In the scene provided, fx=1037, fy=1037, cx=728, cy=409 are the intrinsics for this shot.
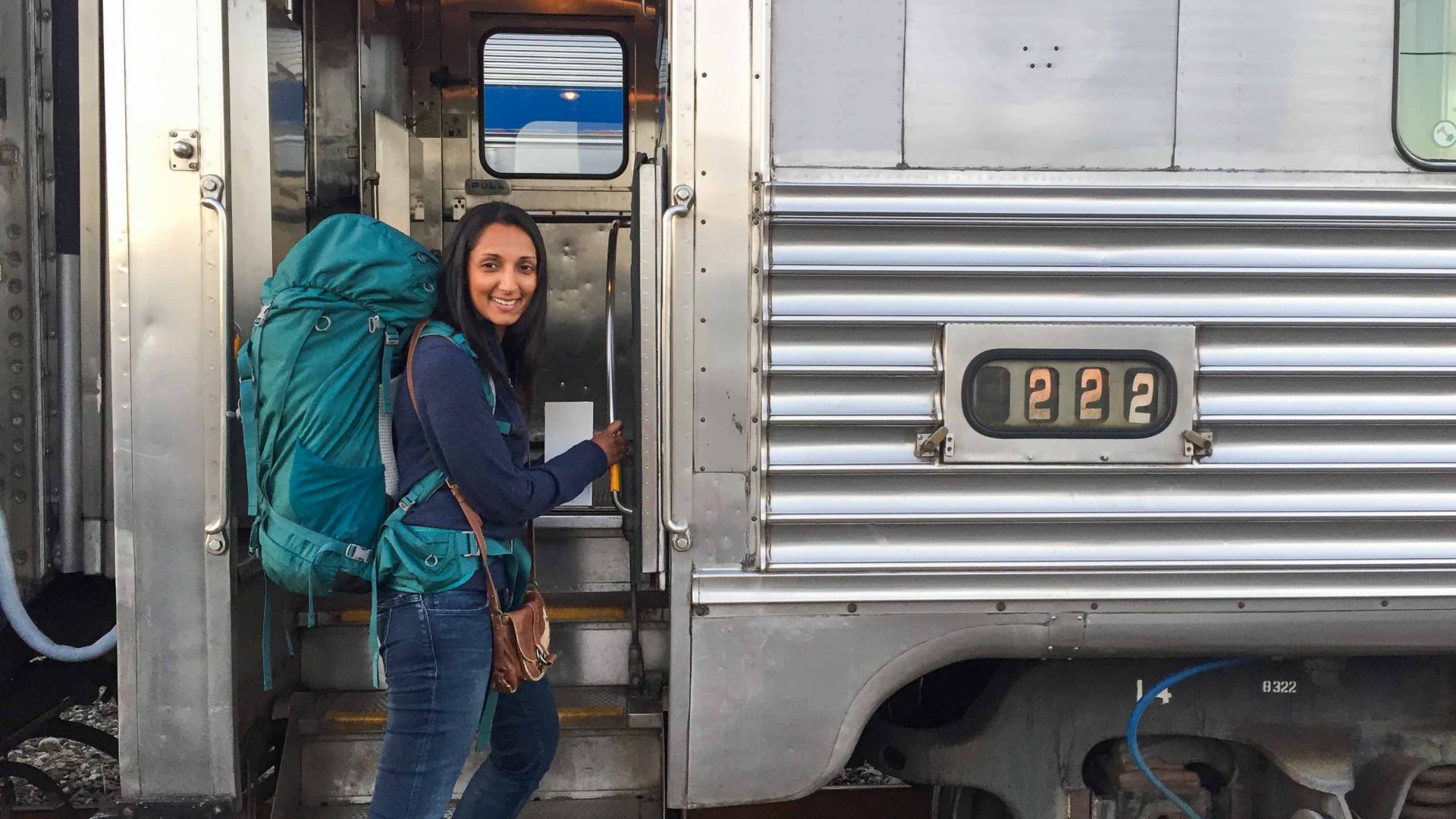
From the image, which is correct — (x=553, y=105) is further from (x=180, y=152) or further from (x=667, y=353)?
(x=667, y=353)

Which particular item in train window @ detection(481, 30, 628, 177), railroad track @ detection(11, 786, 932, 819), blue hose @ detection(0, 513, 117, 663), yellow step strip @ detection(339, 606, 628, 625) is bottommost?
railroad track @ detection(11, 786, 932, 819)

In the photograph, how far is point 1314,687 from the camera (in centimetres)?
245

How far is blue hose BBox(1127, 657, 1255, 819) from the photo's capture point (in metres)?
2.35

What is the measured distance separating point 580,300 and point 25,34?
5.71 feet

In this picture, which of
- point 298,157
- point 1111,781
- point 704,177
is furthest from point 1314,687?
point 298,157

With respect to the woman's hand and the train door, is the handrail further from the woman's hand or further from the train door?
the woman's hand

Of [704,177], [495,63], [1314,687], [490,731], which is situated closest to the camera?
[704,177]

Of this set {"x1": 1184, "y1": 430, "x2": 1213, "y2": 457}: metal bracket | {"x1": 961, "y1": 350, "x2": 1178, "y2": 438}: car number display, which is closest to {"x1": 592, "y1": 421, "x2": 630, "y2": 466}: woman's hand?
{"x1": 961, "y1": 350, "x2": 1178, "y2": 438}: car number display

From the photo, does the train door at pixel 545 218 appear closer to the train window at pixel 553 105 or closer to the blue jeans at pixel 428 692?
the train window at pixel 553 105

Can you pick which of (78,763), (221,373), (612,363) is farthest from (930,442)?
(78,763)

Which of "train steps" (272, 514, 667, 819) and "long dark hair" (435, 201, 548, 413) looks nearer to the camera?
"long dark hair" (435, 201, 548, 413)

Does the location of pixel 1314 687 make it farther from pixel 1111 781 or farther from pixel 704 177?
pixel 704 177

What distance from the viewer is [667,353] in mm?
2109

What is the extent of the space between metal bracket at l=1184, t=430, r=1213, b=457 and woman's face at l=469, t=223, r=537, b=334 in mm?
1398
